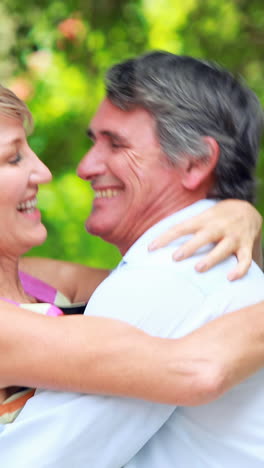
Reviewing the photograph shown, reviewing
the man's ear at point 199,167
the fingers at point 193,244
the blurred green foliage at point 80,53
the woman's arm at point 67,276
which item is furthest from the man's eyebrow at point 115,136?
the blurred green foliage at point 80,53

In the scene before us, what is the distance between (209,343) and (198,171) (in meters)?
0.88

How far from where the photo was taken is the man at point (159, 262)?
1.97m

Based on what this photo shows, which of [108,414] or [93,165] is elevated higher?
[93,165]

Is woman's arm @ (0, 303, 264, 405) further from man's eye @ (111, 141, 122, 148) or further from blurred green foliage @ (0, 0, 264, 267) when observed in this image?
blurred green foliage @ (0, 0, 264, 267)

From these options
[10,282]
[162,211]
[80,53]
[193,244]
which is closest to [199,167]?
[162,211]

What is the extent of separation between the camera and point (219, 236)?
2.29 m

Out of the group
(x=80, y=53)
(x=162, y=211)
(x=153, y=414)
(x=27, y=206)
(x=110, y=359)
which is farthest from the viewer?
(x=80, y=53)

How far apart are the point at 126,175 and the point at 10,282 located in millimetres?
623

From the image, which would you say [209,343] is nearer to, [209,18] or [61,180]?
[61,180]

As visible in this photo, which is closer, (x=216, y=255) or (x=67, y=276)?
(x=216, y=255)

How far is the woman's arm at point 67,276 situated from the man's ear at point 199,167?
1.69ft

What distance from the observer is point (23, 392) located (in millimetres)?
2105

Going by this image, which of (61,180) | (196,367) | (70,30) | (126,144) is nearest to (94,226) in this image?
(126,144)

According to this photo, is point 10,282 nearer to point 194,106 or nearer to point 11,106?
point 11,106
